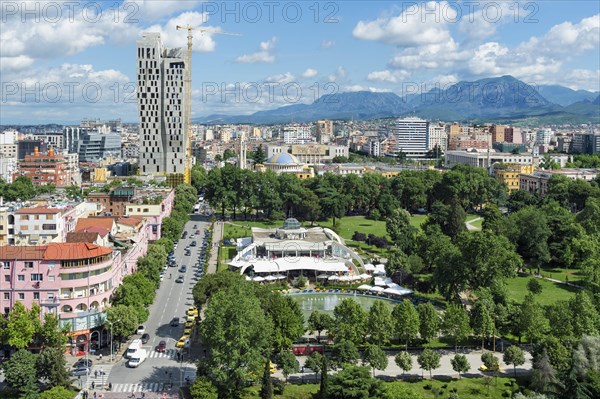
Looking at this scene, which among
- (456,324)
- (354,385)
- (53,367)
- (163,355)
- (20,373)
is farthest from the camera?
(456,324)

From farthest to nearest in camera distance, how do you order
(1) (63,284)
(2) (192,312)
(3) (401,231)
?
(3) (401,231)
(2) (192,312)
(1) (63,284)

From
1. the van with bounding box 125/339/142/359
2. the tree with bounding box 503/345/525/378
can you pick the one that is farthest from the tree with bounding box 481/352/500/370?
the van with bounding box 125/339/142/359

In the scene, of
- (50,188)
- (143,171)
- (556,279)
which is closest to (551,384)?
(556,279)

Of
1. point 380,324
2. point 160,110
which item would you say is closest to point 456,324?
point 380,324

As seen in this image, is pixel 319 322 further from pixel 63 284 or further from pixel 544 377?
pixel 63 284

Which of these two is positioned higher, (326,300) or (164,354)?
(326,300)

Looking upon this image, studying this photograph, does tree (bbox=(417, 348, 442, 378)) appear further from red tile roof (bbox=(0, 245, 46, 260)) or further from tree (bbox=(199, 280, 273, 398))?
red tile roof (bbox=(0, 245, 46, 260))
